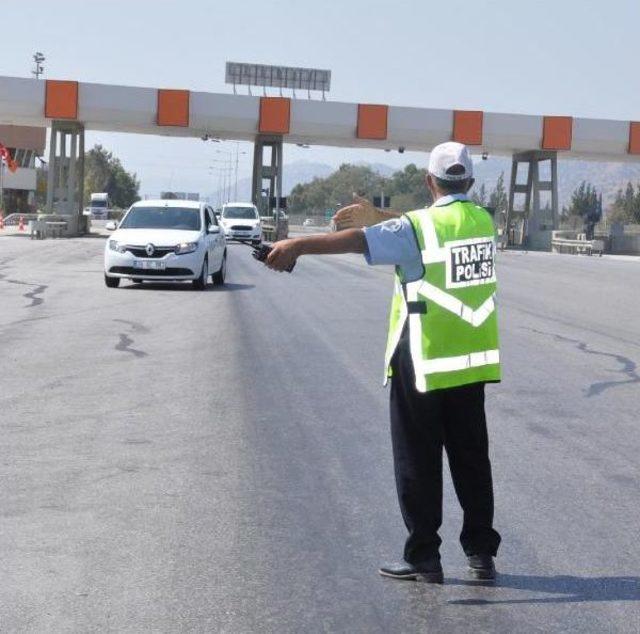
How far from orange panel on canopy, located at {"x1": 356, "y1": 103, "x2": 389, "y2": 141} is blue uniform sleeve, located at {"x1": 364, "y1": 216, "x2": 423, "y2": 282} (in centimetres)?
5511

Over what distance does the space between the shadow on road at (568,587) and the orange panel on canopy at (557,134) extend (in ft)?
192

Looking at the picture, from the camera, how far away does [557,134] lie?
6284cm

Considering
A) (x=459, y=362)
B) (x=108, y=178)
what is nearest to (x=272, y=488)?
(x=459, y=362)

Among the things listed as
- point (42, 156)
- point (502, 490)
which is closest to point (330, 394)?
point (502, 490)

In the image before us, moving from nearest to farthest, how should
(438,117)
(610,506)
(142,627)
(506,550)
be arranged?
(142,627), (506,550), (610,506), (438,117)

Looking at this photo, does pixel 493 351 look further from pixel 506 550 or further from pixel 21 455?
pixel 21 455

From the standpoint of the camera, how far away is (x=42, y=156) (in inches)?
5349

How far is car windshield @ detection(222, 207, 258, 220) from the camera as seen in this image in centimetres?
5672

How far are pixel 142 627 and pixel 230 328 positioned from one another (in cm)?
1234

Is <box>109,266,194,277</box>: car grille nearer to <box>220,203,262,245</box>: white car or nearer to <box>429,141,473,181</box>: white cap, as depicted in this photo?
<box>429,141,473,181</box>: white cap

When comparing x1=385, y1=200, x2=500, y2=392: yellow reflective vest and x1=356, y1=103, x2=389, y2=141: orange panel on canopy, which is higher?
x1=356, y1=103, x2=389, y2=141: orange panel on canopy

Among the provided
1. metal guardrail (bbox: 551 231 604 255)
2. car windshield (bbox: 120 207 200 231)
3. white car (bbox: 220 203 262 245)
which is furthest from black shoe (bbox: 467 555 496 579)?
metal guardrail (bbox: 551 231 604 255)

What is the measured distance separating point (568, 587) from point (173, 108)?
55006 millimetres

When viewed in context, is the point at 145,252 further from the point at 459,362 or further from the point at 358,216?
the point at 459,362
